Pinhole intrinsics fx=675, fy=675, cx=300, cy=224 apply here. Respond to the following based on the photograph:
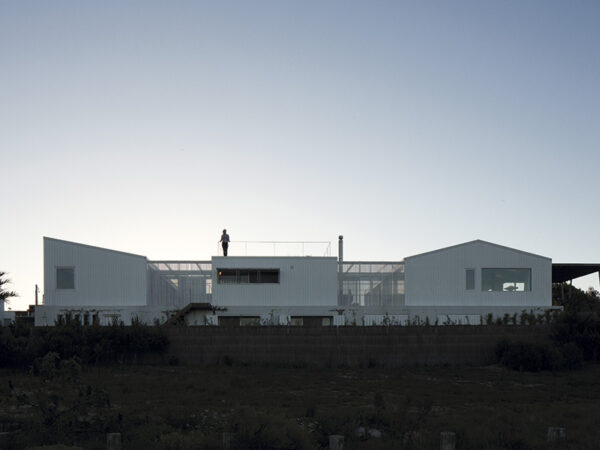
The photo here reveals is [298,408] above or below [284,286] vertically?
below

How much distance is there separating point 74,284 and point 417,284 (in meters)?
15.7

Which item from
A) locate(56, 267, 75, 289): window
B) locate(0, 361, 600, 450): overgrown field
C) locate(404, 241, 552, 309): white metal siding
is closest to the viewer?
locate(0, 361, 600, 450): overgrown field

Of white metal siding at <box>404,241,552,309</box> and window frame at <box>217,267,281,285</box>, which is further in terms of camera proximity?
window frame at <box>217,267,281,285</box>

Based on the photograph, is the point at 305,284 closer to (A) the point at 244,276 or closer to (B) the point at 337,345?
(A) the point at 244,276

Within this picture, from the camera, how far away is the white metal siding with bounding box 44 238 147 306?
30547 millimetres

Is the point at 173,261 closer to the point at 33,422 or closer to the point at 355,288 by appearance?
the point at 355,288

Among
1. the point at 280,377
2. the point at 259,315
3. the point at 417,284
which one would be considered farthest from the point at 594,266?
the point at 280,377

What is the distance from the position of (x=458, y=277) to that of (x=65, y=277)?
18.0 metres

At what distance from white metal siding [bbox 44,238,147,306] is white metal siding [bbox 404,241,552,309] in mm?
12652

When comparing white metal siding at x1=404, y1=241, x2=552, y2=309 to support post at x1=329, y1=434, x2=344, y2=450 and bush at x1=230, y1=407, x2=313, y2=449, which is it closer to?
bush at x1=230, y1=407, x2=313, y2=449

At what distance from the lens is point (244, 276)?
31.7m

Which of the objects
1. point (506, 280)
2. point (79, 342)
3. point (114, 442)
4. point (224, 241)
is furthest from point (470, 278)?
point (114, 442)

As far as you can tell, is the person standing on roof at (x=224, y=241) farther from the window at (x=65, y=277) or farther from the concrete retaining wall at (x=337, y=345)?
the concrete retaining wall at (x=337, y=345)

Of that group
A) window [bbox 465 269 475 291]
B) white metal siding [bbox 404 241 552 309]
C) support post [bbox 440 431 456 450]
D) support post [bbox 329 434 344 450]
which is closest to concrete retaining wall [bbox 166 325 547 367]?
support post [bbox 329 434 344 450]
